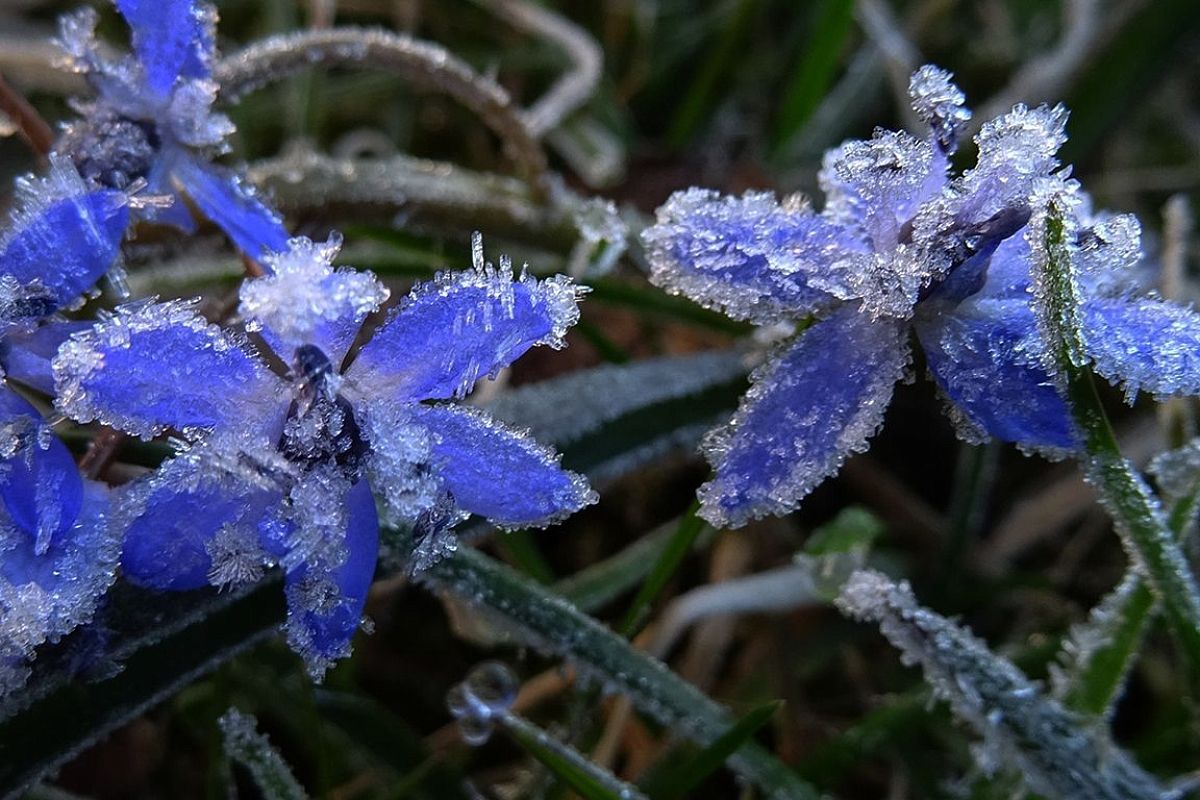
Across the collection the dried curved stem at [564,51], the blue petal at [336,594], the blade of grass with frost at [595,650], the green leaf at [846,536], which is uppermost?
the dried curved stem at [564,51]

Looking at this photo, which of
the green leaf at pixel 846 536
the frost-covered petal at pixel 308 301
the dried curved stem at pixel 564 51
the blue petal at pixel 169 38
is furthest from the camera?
the dried curved stem at pixel 564 51

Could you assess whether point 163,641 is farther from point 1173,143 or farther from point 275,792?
point 1173,143

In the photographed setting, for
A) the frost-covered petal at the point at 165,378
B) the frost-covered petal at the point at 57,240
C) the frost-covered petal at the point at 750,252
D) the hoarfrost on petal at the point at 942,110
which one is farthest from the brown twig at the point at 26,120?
Result: the hoarfrost on petal at the point at 942,110

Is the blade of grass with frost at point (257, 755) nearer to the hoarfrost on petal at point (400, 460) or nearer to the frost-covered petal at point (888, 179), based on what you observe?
the hoarfrost on petal at point (400, 460)

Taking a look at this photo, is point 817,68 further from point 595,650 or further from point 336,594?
point 336,594

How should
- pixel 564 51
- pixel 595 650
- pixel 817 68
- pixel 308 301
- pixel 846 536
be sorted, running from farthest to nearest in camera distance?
1. pixel 564 51
2. pixel 817 68
3. pixel 846 536
4. pixel 595 650
5. pixel 308 301

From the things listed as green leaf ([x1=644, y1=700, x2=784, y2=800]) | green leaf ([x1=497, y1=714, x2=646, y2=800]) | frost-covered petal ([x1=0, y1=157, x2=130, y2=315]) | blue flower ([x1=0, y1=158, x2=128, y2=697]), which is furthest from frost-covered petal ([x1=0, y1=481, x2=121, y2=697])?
green leaf ([x1=644, y1=700, x2=784, y2=800])

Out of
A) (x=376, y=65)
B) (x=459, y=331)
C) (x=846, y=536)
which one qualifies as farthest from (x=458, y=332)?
(x=376, y=65)
